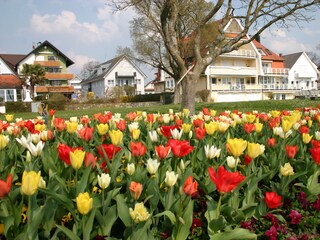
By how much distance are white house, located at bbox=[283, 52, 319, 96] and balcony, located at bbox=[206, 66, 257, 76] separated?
14.9 meters

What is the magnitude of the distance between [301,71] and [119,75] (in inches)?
1329

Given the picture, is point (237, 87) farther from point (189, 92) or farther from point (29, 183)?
point (29, 183)

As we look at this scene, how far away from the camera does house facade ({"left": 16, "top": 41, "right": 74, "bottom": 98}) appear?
175 ft

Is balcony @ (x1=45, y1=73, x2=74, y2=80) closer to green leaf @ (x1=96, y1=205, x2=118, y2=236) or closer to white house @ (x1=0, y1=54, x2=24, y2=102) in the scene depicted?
white house @ (x1=0, y1=54, x2=24, y2=102)

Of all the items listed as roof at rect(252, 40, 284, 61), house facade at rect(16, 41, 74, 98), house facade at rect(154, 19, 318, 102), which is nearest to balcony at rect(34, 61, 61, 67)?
house facade at rect(16, 41, 74, 98)

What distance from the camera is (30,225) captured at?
5.50ft

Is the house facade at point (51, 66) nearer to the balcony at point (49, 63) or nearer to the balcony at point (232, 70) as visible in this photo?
the balcony at point (49, 63)

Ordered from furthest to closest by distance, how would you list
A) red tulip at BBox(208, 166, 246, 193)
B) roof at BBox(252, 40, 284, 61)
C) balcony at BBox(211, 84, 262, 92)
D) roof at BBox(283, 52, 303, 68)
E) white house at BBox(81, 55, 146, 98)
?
roof at BBox(283, 52, 303, 68) → white house at BBox(81, 55, 146, 98) → roof at BBox(252, 40, 284, 61) → balcony at BBox(211, 84, 262, 92) → red tulip at BBox(208, 166, 246, 193)

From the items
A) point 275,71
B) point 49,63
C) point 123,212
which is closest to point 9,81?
point 49,63

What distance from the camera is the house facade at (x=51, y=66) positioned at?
53.3 meters

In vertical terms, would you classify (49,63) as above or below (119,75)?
above

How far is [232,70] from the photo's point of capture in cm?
4994

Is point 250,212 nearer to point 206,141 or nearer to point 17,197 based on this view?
point 206,141

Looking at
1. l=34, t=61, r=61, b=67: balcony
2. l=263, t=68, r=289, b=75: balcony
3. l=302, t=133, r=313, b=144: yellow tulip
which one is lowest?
l=302, t=133, r=313, b=144: yellow tulip
